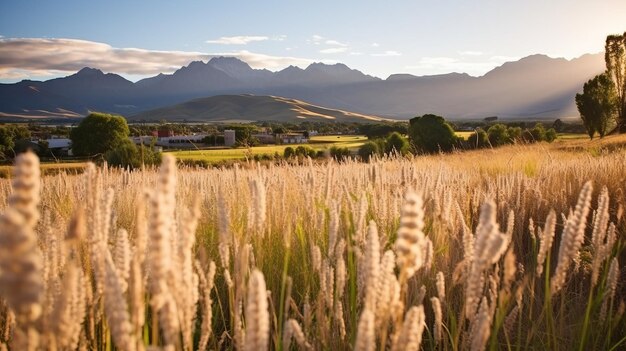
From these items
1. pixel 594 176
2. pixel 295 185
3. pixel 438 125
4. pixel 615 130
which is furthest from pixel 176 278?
pixel 438 125

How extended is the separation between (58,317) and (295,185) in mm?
3539

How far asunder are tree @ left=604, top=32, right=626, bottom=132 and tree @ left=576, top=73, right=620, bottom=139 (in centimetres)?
37

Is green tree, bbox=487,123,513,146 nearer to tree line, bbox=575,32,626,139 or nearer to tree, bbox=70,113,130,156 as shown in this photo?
tree line, bbox=575,32,626,139

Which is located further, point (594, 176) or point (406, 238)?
point (594, 176)

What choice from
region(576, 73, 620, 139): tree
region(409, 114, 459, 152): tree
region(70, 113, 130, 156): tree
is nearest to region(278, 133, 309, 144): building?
region(70, 113, 130, 156): tree

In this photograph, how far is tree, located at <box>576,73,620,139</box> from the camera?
43406 mm

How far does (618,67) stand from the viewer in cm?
4109

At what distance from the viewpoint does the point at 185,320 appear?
4.68 ft

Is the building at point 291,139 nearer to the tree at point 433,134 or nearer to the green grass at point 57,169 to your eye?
the tree at point 433,134

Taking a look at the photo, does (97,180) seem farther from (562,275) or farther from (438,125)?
(438,125)

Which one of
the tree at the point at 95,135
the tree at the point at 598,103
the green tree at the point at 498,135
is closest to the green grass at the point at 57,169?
the green tree at the point at 498,135

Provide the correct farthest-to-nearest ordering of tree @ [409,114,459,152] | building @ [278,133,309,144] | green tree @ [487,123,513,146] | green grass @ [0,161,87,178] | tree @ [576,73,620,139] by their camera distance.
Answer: building @ [278,133,309,144] → tree @ [409,114,459,152] → green tree @ [487,123,513,146] → tree @ [576,73,620,139] → green grass @ [0,161,87,178]

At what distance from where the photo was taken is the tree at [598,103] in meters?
43.4

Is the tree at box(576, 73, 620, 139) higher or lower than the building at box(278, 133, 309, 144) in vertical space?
higher
